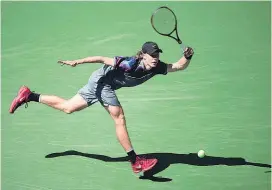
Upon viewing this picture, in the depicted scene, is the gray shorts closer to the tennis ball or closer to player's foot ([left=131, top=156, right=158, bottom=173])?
player's foot ([left=131, top=156, right=158, bottom=173])

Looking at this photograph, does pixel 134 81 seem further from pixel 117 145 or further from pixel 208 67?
pixel 208 67

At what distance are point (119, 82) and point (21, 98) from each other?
1.37 m

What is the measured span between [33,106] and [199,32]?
9.88 ft

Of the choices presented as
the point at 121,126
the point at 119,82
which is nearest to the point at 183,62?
the point at 119,82

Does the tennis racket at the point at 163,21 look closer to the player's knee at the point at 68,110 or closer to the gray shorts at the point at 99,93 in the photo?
the gray shorts at the point at 99,93

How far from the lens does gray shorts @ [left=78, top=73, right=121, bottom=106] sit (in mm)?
6785

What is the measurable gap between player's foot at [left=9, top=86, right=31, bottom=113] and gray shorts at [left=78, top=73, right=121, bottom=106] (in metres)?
0.83

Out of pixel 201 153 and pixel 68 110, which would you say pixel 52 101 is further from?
pixel 201 153

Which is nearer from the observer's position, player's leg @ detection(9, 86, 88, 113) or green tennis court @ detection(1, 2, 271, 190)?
green tennis court @ detection(1, 2, 271, 190)

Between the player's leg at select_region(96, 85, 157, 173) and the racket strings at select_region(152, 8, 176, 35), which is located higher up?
the racket strings at select_region(152, 8, 176, 35)

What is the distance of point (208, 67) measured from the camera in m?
8.27

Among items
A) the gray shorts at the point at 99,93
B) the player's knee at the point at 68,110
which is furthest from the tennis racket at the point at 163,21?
the player's knee at the point at 68,110

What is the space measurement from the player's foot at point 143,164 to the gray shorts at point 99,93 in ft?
2.53

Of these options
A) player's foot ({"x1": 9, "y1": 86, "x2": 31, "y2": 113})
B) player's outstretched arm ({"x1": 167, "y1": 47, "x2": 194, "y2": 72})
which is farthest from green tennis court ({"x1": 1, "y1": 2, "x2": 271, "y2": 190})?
player's outstretched arm ({"x1": 167, "y1": 47, "x2": 194, "y2": 72})
